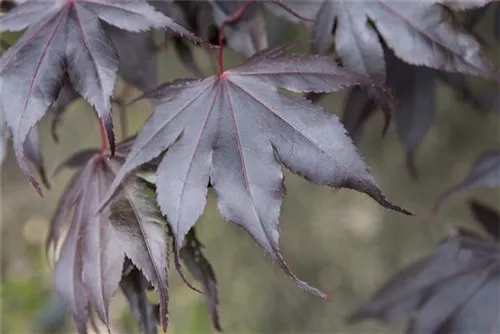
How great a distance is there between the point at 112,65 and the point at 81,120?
0.97 meters

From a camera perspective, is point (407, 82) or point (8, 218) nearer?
point (407, 82)

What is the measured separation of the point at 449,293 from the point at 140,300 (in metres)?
0.41

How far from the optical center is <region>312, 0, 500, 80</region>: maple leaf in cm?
58

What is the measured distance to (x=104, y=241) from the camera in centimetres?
58

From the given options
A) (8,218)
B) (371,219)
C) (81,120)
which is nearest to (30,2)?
(81,120)

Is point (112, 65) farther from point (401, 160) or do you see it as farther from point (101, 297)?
point (401, 160)

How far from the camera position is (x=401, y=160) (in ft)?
4.25

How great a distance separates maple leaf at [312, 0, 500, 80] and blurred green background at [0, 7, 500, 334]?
1.74ft

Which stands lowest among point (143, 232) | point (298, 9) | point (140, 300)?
point (140, 300)

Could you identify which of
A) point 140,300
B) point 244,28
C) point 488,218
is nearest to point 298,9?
point 244,28

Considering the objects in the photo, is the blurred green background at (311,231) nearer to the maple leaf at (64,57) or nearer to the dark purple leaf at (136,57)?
the dark purple leaf at (136,57)

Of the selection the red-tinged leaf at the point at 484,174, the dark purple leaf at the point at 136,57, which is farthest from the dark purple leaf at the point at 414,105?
the dark purple leaf at the point at 136,57

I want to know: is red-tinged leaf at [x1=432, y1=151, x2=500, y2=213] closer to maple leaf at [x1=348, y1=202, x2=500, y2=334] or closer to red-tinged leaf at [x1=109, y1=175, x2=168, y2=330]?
maple leaf at [x1=348, y1=202, x2=500, y2=334]

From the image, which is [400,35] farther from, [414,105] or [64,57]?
[64,57]
